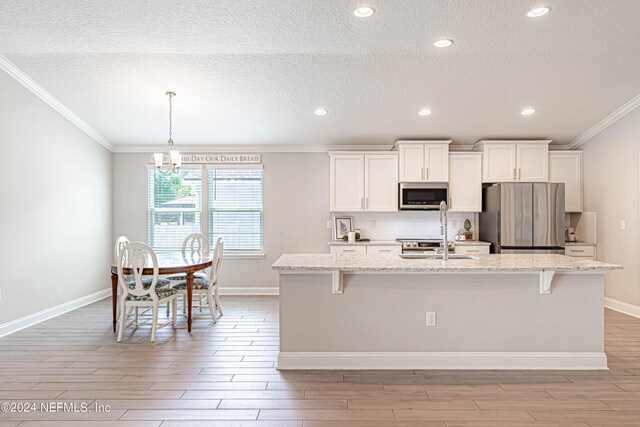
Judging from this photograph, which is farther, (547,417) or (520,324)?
(520,324)

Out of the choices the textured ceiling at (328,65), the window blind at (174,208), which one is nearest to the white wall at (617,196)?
the textured ceiling at (328,65)

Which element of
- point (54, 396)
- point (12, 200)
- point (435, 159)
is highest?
point (435, 159)

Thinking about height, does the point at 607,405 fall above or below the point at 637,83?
below

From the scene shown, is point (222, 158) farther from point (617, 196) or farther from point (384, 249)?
point (617, 196)

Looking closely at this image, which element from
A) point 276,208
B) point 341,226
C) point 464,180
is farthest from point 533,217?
point 276,208

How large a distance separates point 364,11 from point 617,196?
4.30m

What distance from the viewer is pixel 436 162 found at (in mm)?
5820

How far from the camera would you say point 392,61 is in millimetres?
3979

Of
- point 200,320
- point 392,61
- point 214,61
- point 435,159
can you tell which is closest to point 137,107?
point 214,61

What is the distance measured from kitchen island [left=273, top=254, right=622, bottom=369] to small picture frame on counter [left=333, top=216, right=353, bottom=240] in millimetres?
2872

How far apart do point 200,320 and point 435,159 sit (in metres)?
3.83

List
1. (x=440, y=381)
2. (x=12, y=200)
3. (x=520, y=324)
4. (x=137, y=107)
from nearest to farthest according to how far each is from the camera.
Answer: (x=440, y=381) < (x=520, y=324) < (x=12, y=200) < (x=137, y=107)

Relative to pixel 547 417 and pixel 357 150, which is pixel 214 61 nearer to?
pixel 357 150

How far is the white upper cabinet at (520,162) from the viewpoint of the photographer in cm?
581
